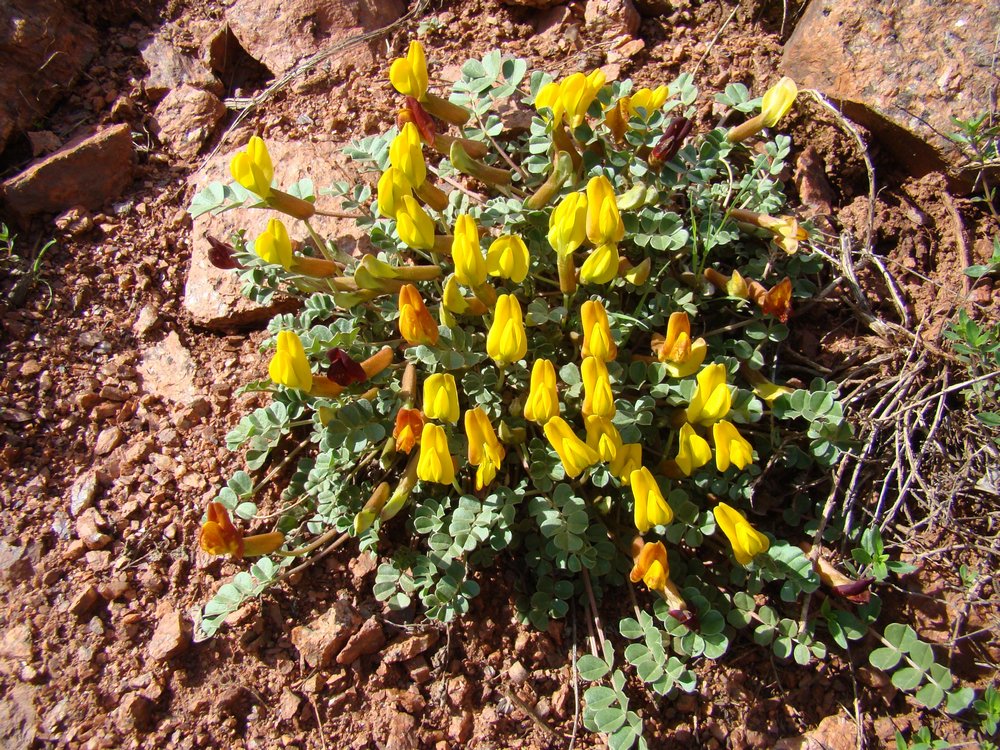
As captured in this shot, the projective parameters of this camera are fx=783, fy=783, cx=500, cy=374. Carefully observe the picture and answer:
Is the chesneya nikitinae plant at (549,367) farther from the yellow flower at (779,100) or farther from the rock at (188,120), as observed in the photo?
the rock at (188,120)

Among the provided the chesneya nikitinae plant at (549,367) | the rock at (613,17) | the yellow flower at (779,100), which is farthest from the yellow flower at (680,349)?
the rock at (613,17)

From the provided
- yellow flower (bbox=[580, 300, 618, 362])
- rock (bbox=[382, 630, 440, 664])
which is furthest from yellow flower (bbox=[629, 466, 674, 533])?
rock (bbox=[382, 630, 440, 664])

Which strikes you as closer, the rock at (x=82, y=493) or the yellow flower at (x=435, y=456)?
the yellow flower at (x=435, y=456)

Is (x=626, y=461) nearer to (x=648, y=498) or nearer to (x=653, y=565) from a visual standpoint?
(x=648, y=498)

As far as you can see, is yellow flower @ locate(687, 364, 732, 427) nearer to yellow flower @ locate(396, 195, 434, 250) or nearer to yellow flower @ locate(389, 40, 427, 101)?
yellow flower @ locate(396, 195, 434, 250)

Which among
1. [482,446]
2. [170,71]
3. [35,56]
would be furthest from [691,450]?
[35,56]
